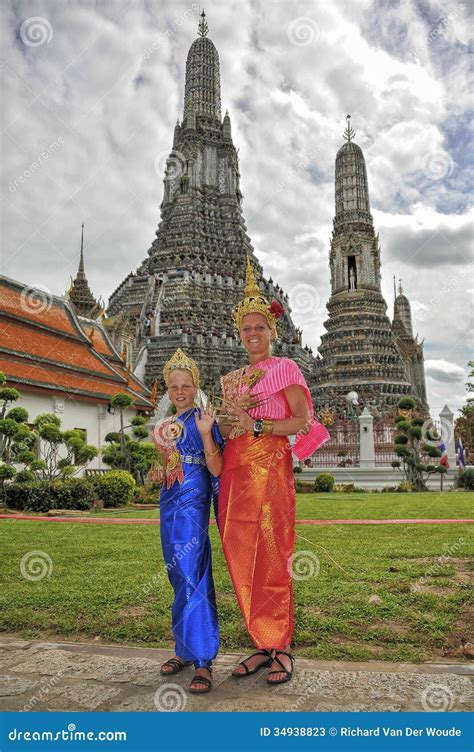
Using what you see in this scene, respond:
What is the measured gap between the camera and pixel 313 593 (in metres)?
4.89

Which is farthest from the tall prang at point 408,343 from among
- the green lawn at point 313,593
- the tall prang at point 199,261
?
the green lawn at point 313,593

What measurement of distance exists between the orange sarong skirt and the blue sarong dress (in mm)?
142

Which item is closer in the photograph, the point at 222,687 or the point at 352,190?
the point at 222,687

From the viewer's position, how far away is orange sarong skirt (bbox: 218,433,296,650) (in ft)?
10.6

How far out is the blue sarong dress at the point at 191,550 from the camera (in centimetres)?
316

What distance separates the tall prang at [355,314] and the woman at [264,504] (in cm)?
3321

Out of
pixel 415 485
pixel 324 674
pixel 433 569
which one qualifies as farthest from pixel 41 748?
pixel 415 485

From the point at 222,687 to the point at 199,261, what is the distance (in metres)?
42.2

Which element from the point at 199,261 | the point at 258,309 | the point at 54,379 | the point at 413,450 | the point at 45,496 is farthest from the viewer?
the point at 199,261

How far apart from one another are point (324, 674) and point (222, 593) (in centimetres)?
221

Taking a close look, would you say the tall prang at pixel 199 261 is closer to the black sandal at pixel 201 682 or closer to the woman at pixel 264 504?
the woman at pixel 264 504

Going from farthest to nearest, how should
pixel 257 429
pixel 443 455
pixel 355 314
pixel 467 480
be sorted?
pixel 355 314 < pixel 443 455 < pixel 467 480 < pixel 257 429

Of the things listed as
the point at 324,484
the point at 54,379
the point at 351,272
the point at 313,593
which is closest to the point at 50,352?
the point at 54,379

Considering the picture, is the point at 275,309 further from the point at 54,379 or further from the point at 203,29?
the point at 203,29
